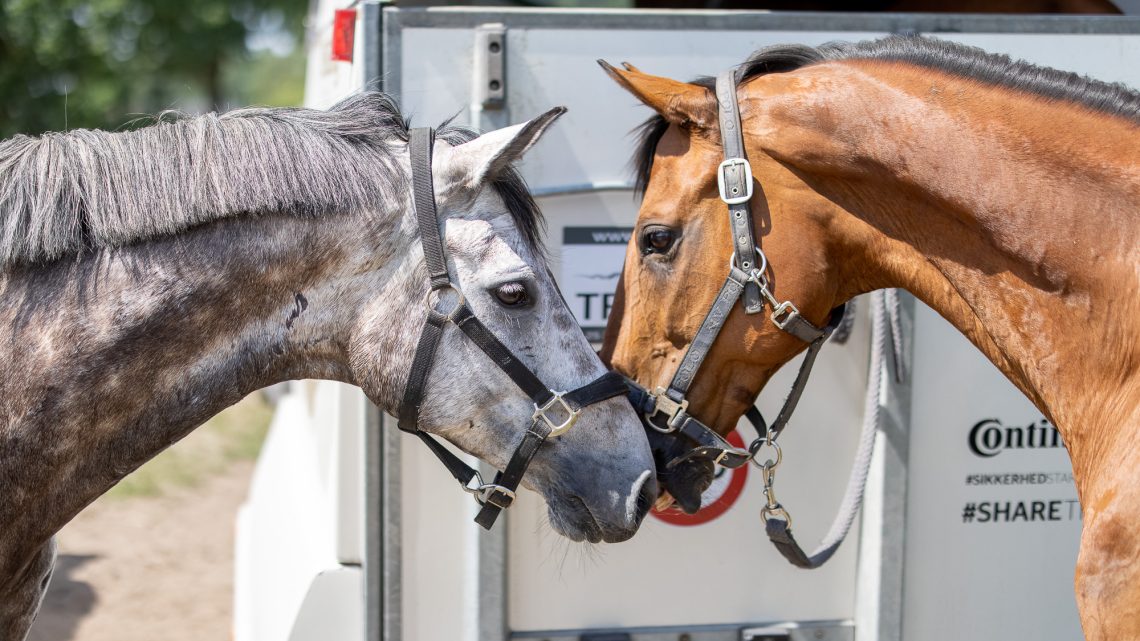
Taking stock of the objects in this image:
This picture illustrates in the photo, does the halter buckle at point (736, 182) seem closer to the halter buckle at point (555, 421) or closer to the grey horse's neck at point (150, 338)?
the halter buckle at point (555, 421)

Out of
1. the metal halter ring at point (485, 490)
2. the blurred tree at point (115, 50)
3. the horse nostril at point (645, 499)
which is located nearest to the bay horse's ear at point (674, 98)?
the horse nostril at point (645, 499)

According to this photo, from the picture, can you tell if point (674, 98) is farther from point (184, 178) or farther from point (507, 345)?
point (184, 178)

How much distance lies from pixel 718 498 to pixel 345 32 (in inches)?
68.7

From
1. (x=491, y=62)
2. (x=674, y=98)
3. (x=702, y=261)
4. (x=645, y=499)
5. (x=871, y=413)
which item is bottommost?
(x=645, y=499)

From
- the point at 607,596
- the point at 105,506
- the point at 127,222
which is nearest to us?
the point at 127,222

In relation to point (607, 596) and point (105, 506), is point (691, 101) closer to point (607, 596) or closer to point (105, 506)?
point (607, 596)

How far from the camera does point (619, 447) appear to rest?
2.15 metres

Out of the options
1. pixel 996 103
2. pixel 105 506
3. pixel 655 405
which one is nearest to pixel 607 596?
pixel 655 405

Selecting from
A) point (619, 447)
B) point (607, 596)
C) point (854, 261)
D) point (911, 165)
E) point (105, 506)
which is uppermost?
point (911, 165)

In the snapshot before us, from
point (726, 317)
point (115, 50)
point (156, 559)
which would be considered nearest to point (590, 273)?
point (726, 317)

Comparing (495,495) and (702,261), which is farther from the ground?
(702,261)

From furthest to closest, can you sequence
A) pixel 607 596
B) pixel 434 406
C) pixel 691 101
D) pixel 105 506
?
pixel 105 506 < pixel 607 596 < pixel 691 101 < pixel 434 406

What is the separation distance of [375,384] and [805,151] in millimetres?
1080

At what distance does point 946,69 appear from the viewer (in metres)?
2.20
